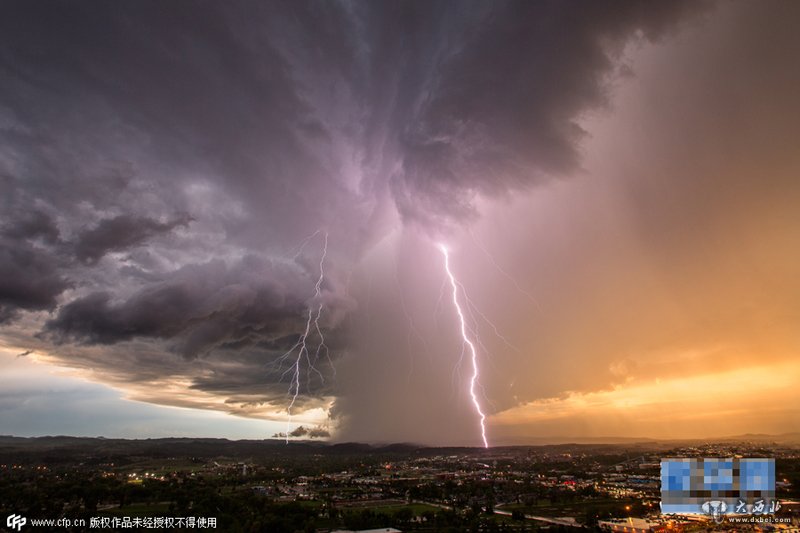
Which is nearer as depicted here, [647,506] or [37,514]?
[37,514]

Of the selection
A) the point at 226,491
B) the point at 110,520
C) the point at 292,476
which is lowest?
the point at 292,476

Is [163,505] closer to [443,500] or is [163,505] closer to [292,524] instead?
[292,524]

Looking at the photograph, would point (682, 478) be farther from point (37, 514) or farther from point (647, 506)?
point (37, 514)

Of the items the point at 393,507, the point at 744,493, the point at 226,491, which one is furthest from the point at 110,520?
the point at 744,493

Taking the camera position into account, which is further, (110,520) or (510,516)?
(510,516)

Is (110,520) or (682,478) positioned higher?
(682,478)

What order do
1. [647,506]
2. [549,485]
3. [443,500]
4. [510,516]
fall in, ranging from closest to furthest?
[510,516] < [647,506] < [443,500] < [549,485]

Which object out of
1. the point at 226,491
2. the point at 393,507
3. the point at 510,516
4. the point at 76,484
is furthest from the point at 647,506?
the point at 76,484

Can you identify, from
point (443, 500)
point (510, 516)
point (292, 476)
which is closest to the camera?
point (510, 516)

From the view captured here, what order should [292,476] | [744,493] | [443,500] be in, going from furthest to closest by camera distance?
[292,476] < [443,500] < [744,493]
